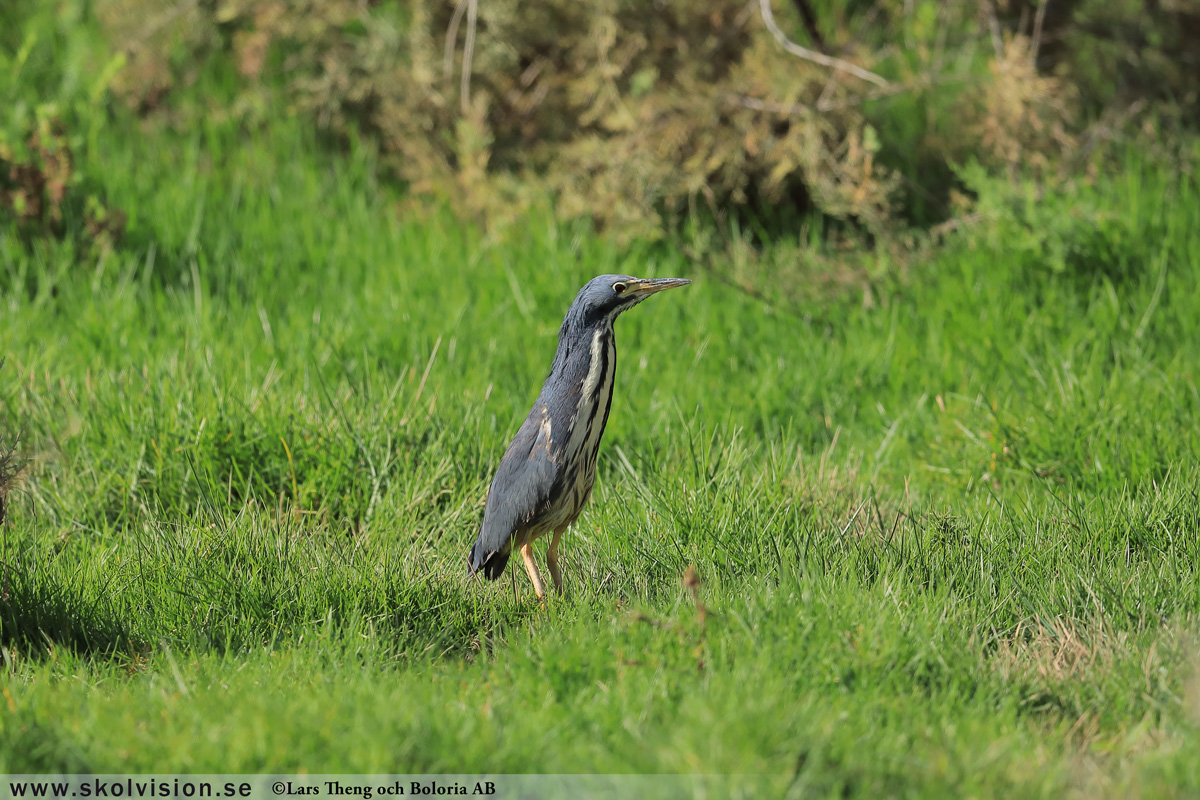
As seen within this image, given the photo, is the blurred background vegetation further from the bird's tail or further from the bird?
the bird's tail

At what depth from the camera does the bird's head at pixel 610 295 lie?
4.24 metres

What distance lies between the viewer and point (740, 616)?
359cm

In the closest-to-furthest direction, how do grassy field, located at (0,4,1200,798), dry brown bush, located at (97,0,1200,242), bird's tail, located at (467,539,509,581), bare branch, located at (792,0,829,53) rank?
grassy field, located at (0,4,1200,798), bird's tail, located at (467,539,509,581), dry brown bush, located at (97,0,1200,242), bare branch, located at (792,0,829,53)

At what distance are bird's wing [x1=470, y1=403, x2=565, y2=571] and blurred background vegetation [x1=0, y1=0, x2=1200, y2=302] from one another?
2.65m

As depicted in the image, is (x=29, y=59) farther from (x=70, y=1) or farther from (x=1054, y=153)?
(x=1054, y=153)

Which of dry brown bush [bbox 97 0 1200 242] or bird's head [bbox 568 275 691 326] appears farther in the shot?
dry brown bush [bbox 97 0 1200 242]

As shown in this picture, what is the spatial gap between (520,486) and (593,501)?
896 mm

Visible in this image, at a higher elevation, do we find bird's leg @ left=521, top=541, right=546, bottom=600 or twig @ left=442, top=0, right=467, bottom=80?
twig @ left=442, top=0, right=467, bottom=80

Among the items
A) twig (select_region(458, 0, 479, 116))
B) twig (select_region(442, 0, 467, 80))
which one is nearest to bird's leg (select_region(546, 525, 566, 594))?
twig (select_region(458, 0, 479, 116))

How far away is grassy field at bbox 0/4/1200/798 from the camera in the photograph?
3.14 metres

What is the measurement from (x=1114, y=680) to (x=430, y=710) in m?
2.06

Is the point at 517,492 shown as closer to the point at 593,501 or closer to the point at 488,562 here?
the point at 488,562

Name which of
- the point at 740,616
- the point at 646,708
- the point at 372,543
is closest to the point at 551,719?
the point at 646,708

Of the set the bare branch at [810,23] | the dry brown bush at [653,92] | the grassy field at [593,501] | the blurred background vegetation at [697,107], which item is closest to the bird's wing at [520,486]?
the grassy field at [593,501]
